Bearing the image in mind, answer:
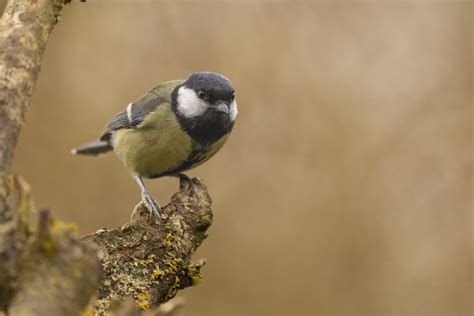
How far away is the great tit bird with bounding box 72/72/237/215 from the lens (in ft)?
9.18

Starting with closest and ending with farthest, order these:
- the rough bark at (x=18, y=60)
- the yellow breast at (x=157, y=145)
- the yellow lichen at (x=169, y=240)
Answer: the rough bark at (x=18, y=60)
the yellow lichen at (x=169, y=240)
the yellow breast at (x=157, y=145)

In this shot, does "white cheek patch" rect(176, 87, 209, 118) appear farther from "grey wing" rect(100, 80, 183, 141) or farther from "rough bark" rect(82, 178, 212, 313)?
"rough bark" rect(82, 178, 212, 313)

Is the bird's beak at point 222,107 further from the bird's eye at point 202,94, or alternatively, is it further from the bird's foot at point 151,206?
the bird's foot at point 151,206

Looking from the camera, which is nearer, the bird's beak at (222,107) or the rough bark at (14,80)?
the rough bark at (14,80)

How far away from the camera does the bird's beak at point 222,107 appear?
9.12ft

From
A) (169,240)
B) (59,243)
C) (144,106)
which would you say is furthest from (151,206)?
(59,243)

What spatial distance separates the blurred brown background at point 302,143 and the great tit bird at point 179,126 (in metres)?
1.07

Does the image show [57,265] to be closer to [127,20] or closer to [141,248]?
[141,248]

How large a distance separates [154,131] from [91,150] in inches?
31.4

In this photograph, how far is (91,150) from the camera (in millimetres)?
3648

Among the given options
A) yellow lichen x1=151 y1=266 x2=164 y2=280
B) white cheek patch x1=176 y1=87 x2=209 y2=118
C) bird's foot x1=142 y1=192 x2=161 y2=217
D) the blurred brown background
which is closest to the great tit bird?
white cheek patch x1=176 y1=87 x2=209 y2=118

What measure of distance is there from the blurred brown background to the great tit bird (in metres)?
1.07

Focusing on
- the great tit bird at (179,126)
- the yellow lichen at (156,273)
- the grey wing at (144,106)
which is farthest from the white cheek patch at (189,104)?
the yellow lichen at (156,273)

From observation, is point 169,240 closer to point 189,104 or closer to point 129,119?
point 189,104
